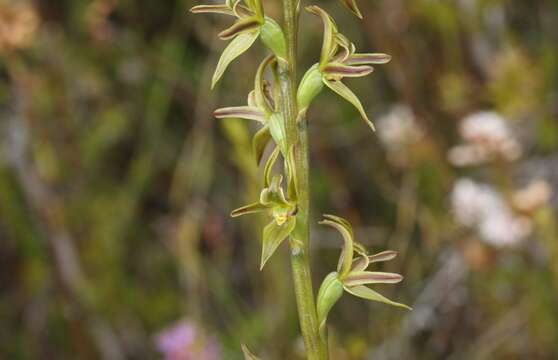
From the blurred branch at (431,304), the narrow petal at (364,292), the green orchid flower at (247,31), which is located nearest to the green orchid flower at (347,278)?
the narrow petal at (364,292)

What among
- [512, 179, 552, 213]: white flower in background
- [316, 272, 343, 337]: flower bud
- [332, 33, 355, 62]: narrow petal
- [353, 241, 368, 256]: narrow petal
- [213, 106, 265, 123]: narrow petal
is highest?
[332, 33, 355, 62]: narrow petal

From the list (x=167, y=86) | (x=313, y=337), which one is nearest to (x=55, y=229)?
(x=167, y=86)

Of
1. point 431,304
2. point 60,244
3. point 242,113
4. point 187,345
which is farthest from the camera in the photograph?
point 60,244

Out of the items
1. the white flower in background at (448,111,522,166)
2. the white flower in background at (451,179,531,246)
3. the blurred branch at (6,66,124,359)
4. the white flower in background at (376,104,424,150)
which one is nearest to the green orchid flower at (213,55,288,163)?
the white flower in background at (448,111,522,166)

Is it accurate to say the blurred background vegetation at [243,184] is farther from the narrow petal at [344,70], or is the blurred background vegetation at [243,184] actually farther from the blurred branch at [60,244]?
the narrow petal at [344,70]

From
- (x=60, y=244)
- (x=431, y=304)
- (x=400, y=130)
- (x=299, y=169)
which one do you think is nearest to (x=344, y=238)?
(x=299, y=169)

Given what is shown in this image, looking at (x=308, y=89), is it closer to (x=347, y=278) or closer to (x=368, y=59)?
(x=368, y=59)

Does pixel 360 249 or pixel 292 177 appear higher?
pixel 292 177

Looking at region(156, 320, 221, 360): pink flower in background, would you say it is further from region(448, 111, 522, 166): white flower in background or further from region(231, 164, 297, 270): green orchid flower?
region(231, 164, 297, 270): green orchid flower
